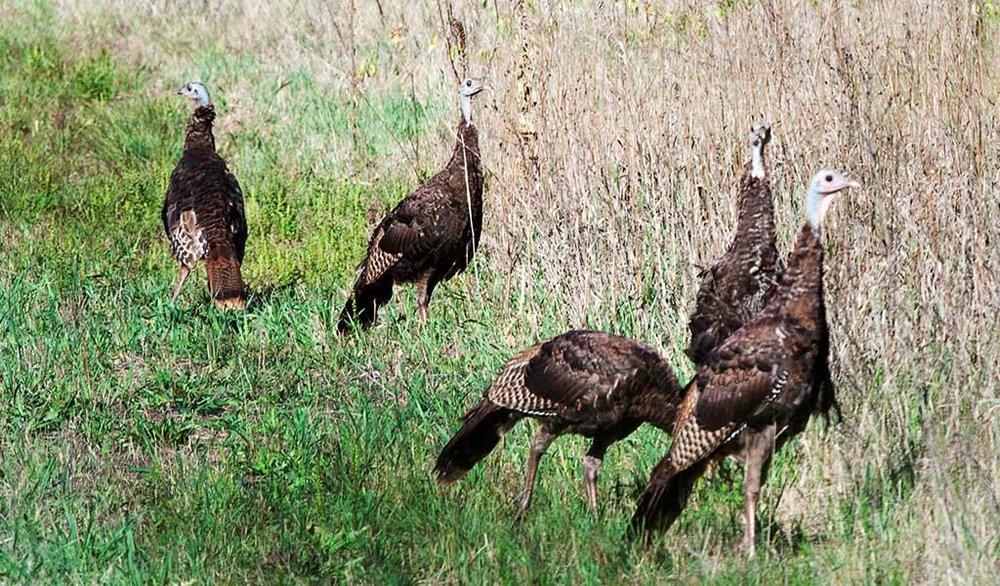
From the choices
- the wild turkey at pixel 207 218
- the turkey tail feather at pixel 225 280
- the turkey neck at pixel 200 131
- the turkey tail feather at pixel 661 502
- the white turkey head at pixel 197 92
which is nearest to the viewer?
the turkey tail feather at pixel 661 502

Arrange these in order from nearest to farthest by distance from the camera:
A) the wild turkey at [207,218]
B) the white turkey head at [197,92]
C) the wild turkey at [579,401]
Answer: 1. the wild turkey at [579,401]
2. the wild turkey at [207,218]
3. the white turkey head at [197,92]

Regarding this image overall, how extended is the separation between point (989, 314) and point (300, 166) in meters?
6.95

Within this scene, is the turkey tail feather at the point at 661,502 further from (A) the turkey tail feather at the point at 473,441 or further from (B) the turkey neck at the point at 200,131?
(B) the turkey neck at the point at 200,131

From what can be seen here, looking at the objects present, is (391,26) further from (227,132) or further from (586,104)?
(586,104)

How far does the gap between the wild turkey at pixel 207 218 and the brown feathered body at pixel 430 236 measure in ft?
2.55

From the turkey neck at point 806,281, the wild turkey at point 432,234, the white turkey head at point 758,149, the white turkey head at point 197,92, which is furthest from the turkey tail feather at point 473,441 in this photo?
the white turkey head at point 197,92

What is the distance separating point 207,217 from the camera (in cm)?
902

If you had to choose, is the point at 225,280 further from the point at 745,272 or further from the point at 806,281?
the point at 806,281

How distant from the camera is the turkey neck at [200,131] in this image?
970cm

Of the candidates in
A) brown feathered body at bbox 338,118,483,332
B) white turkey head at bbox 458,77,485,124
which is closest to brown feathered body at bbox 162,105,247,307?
brown feathered body at bbox 338,118,483,332

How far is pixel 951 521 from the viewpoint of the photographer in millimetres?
4820

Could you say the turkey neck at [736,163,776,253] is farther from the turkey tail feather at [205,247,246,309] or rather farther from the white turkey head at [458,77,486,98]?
the turkey tail feather at [205,247,246,309]

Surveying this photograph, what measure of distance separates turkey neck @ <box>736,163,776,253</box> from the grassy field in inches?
17.2

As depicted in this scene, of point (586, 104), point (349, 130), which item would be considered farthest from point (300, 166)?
point (586, 104)
